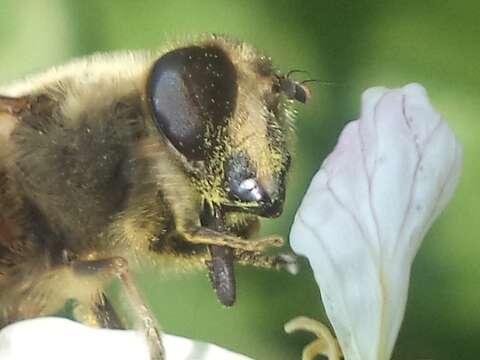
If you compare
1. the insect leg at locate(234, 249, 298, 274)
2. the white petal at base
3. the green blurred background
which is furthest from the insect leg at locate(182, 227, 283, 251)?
the green blurred background

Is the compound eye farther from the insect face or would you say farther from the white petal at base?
the white petal at base

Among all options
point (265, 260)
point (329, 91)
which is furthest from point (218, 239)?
point (329, 91)

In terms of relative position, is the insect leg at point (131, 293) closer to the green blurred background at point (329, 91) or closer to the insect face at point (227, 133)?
the insect face at point (227, 133)

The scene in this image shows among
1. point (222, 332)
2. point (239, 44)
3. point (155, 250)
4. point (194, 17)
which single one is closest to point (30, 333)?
point (155, 250)

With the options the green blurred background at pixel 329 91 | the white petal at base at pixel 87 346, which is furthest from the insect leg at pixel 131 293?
the green blurred background at pixel 329 91

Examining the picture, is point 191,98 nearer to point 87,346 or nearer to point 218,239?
point 218,239
